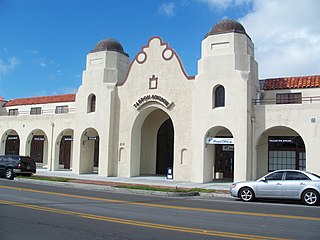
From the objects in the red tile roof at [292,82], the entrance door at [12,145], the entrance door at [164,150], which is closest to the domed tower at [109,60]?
the entrance door at [164,150]

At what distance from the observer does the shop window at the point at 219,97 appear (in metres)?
23.3

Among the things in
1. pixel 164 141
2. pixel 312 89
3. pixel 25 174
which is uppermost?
pixel 312 89

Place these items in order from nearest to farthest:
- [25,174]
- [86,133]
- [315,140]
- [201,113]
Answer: [315,140] → [201,113] → [25,174] → [86,133]

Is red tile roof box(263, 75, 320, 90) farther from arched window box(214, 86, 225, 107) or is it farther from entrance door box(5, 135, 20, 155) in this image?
entrance door box(5, 135, 20, 155)

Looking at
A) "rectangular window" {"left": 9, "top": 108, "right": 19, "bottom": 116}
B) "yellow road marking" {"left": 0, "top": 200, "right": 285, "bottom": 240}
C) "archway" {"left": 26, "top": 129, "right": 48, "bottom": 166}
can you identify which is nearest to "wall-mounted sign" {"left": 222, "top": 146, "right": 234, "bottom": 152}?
"yellow road marking" {"left": 0, "top": 200, "right": 285, "bottom": 240}

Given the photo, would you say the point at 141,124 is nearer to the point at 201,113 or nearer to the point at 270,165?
Result: the point at 201,113

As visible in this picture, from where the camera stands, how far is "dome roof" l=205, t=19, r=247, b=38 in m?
23.3

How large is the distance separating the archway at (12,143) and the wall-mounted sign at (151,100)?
17.4 meters

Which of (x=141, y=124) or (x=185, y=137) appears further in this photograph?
(x=141, y=124)

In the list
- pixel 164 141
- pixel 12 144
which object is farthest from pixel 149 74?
pixel 12 144

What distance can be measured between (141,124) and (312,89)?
12.4 metres

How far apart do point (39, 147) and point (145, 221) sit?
29.6m

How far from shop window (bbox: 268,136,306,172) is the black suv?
16373mm

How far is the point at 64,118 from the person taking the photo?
31.5 metres
